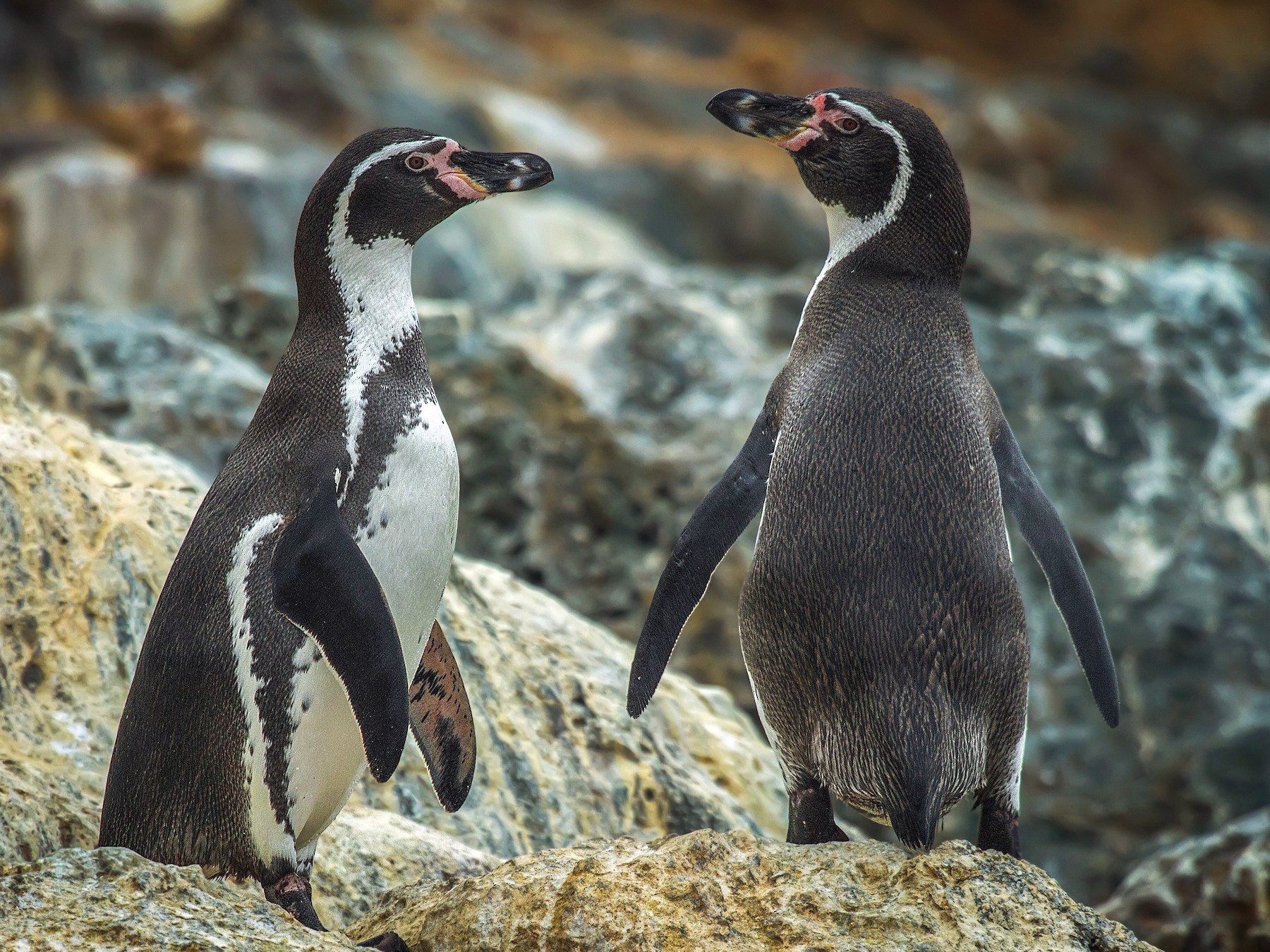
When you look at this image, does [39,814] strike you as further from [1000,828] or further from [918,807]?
[1000,828]

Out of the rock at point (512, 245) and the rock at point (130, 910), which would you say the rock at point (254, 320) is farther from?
the rock at point (130, 910)

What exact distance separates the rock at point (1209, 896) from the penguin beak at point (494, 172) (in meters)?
3.24

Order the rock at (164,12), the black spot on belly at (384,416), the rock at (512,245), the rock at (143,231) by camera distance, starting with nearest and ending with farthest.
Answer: the black spot on belly at (384,416), the rock at (143,231), the rock at (512,245), the rock at (164,12)

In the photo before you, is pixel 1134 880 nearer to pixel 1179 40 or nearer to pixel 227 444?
pixel 227 444

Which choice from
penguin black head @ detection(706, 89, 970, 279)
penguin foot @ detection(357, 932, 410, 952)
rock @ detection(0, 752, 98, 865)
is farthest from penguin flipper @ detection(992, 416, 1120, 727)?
rock @ detection(0, 752, 98, 865)

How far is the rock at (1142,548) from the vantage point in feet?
22.6

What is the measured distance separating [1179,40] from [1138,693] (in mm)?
19945

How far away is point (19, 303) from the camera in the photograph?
494 inches

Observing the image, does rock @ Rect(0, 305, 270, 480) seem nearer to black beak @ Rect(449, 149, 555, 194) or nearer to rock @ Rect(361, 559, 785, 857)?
rock @ Rect(361, 559, 785, 857)

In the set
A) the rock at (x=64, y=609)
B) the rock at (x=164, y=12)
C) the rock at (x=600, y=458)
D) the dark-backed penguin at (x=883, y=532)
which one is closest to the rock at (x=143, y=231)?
the rock at (x=164, y=12)

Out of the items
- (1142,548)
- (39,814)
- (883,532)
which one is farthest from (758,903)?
(1142,548)

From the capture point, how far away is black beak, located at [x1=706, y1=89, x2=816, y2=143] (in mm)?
3859

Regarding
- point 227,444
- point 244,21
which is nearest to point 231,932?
point 227,444

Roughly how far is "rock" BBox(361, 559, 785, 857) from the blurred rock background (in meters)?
0.29
